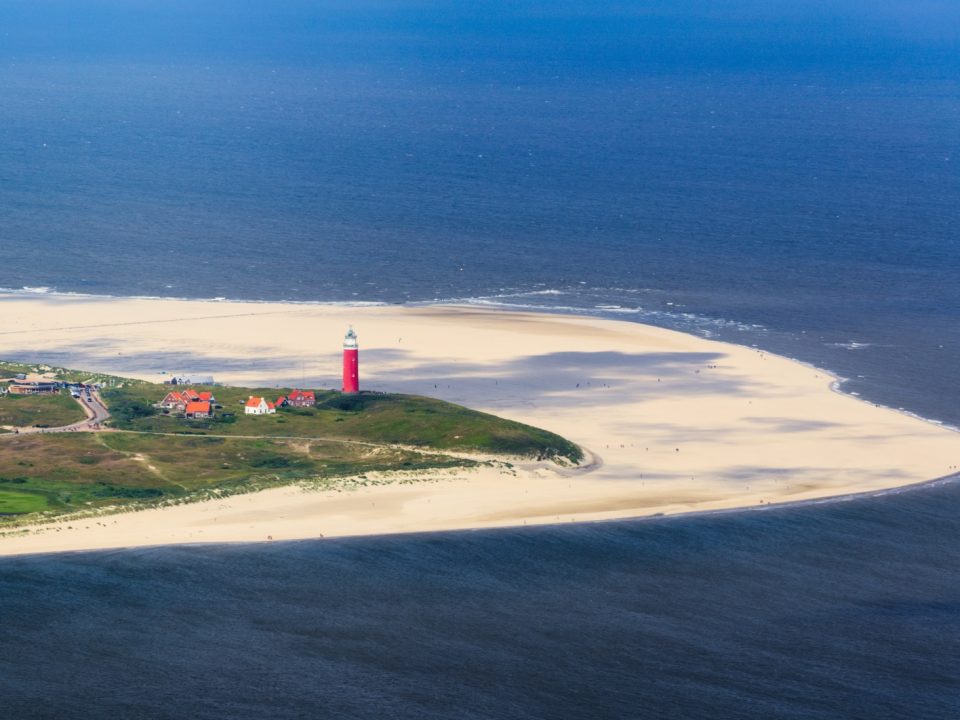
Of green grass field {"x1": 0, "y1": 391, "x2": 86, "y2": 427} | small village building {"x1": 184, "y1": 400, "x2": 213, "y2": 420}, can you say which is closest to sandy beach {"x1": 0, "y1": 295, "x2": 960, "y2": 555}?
green grass field {"x1": 0, "y1": 391, "x2": 86, "y2": 427}

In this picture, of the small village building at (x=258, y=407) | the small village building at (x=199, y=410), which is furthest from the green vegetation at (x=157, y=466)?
the small village building at (x=258, y=407)

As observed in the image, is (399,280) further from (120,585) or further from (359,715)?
(359,715)

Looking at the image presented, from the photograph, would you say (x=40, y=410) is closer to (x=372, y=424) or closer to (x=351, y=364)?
(x=351, y=364)

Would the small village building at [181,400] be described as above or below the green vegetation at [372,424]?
above

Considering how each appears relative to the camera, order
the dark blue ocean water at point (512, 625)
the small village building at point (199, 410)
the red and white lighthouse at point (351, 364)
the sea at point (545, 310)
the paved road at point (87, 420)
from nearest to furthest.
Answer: the dark blue ocean water at point (512, 625) → the sea at point (545, 310) → the paved road at point (87, 420) → the small village building at point (199, 410) → the red and white lighthouse at point (351, 364)

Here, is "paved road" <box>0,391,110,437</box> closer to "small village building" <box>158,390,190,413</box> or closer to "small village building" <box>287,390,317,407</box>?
"small village building" <box>158,390,190,413</box>

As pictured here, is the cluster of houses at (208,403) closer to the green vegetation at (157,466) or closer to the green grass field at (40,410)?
the green vegetation at (157,466)
